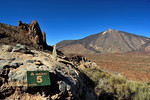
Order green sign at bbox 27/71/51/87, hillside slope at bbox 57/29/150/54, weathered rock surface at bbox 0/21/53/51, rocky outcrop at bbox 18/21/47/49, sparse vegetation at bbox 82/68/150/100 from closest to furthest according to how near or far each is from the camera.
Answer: green sign at bbox 27/71/51/87, sparse vegetation at bbox 82/68/150/100, weathered rock surface at bbox 0/21/53/51, rocky outcrop at bbox 18/21/47/49, hillside slope at bbox 57/29/150/54

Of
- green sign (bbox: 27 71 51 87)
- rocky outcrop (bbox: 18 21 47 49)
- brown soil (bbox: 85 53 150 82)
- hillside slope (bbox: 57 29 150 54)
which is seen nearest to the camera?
green sign (bbox: 27 71 51 87)

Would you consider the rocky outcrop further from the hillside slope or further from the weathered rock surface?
the hillside slope

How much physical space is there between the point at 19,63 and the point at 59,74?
1.58 metres

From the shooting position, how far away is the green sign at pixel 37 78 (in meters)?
3.62

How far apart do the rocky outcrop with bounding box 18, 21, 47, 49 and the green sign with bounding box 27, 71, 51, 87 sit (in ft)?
60.5

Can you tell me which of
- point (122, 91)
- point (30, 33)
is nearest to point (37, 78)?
point (122, 91)

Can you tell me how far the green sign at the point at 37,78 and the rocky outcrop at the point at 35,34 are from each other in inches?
726

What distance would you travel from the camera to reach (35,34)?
24.0 meters

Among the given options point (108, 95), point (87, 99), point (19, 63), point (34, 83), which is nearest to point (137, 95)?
point (108, 95)

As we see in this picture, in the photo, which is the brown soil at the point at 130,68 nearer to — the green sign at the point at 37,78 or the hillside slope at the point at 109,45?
the green sign at the point at 37,78

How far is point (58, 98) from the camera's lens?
150 inches

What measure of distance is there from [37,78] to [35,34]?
21794 millimetres

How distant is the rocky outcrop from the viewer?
896 inches

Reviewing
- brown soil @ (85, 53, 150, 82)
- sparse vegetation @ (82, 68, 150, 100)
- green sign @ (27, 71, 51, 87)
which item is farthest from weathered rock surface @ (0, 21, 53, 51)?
green sign @ (27, 71, 51, 87)
